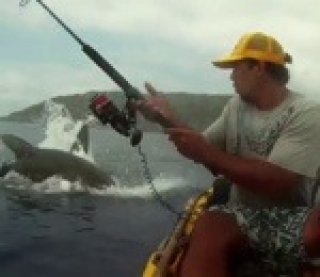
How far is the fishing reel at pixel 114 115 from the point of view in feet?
22.4

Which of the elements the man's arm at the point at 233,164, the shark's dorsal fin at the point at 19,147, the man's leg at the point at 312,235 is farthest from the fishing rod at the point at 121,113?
the shark's dorsal fin at the point at 19,147

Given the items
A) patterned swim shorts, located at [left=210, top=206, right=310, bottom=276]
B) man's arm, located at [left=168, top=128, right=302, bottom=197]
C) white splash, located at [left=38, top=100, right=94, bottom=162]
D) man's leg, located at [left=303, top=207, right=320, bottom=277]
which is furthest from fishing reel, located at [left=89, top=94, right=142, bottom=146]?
white splash, located at [left=38, top=100, right=94, bottom=162]

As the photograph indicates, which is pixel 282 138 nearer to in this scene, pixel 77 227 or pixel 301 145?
pixel 301 145

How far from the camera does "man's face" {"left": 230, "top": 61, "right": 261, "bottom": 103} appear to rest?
21.2 ft

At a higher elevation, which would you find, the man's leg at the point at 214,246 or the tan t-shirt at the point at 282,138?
the tan t-shirt at the point at 282,138

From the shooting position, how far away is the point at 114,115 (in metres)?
6.86

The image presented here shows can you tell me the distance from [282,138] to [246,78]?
0.67 meters

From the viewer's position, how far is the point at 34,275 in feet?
38.6

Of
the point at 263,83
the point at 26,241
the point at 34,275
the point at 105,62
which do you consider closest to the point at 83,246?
the point at 26,241

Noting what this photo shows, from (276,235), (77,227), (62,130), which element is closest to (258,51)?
(276,235)

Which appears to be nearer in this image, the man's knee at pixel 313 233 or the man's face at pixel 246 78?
the man's knee at pixel 313 233

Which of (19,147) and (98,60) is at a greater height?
(98,60)

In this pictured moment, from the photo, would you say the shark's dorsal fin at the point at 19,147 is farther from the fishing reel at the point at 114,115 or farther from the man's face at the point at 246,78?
the man's face at the point at 246,78

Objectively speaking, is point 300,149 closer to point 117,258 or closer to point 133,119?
point 133,119
